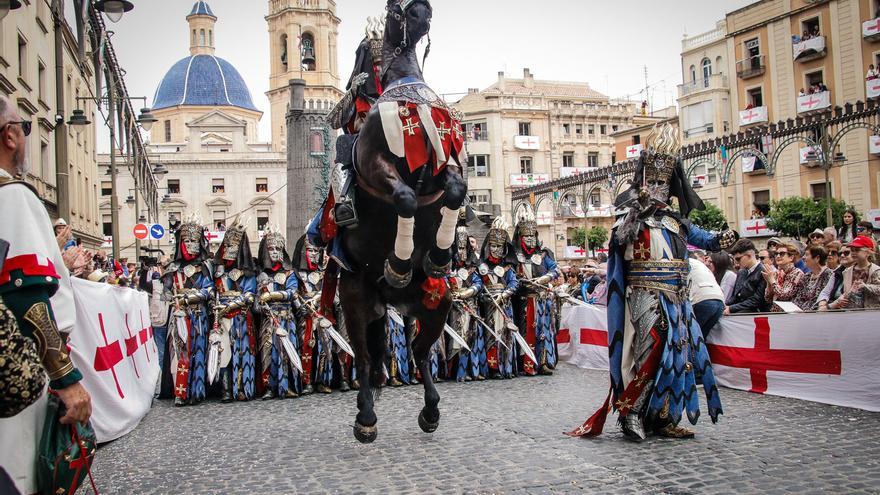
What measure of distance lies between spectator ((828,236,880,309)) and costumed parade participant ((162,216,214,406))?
26.9 ft

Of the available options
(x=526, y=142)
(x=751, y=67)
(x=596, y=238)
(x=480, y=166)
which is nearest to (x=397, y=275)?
(x=751, y=67)

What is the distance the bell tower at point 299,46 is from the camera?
89.1m

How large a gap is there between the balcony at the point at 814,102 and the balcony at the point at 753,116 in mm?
3018

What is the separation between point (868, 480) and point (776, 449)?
1.02 m

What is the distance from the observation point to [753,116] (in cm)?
4831

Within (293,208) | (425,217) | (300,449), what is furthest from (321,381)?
(293,208)

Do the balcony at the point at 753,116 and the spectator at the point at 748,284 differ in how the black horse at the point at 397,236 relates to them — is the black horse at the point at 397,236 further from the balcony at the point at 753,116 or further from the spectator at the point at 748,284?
the balcony at the point at 753,116

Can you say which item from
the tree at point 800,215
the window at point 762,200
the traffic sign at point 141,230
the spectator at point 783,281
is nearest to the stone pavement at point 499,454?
the spectator at point 783,281

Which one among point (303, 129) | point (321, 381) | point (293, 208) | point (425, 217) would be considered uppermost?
point (303, 129)

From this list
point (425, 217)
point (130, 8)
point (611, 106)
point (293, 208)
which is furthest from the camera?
point (611, 106)

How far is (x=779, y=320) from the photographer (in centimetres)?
908

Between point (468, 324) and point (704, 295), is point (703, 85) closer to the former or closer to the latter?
point (468, 324)

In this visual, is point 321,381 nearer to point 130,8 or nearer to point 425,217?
point 425,217

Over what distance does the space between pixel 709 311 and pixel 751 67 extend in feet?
144
